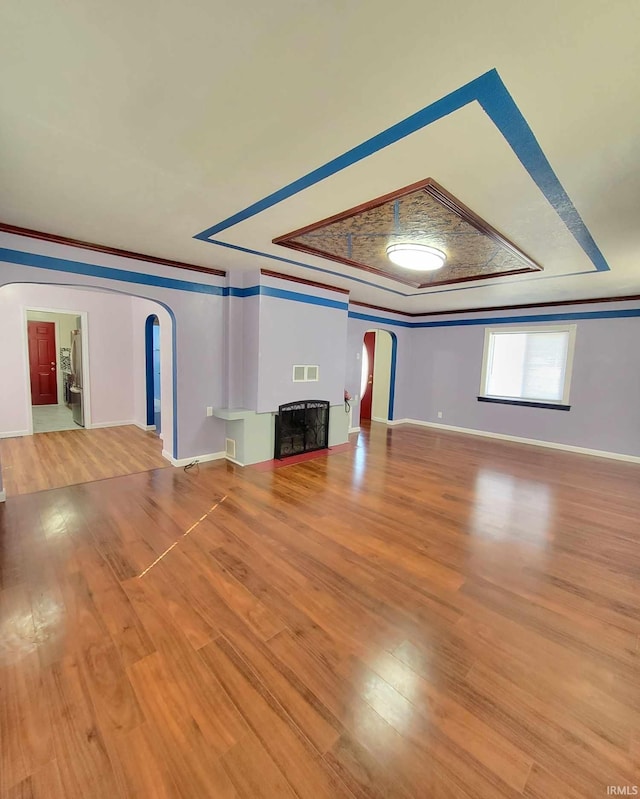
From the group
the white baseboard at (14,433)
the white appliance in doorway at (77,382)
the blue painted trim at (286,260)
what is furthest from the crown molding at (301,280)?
the white baseboard at (14,433)

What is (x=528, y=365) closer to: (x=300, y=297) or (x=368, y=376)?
(x=368, y=376)

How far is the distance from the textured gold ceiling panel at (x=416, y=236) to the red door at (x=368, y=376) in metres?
3.81

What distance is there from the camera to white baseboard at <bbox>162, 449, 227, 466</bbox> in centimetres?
452

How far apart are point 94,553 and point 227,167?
2761 millimetres

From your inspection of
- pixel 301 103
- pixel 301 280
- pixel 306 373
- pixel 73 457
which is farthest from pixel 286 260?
pixel 73 457

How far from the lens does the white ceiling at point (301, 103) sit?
1.13 meters

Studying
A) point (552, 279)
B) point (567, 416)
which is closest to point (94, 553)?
point (552, 279)

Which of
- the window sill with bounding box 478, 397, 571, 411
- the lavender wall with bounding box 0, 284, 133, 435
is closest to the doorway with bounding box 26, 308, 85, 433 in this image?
the lavender wall with bounding box 0, 284, 133, 435

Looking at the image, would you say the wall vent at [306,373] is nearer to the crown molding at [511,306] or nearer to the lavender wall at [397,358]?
the lavender wall at [397,358]

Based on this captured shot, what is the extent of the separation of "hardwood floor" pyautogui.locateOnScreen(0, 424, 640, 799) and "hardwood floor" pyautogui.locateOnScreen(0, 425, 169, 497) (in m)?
A: 0.54

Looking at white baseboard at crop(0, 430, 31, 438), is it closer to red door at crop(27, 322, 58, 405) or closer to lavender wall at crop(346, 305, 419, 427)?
red door at crop(27, 322, 58, 405)

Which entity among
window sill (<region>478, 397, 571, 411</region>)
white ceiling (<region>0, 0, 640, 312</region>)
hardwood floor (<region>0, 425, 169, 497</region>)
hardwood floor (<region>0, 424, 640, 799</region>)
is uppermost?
white ceiling (<region>0, 0, 640, 312</region>)

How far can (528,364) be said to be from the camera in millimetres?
6434

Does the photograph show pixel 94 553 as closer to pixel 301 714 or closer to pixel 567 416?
pixel 301 714
